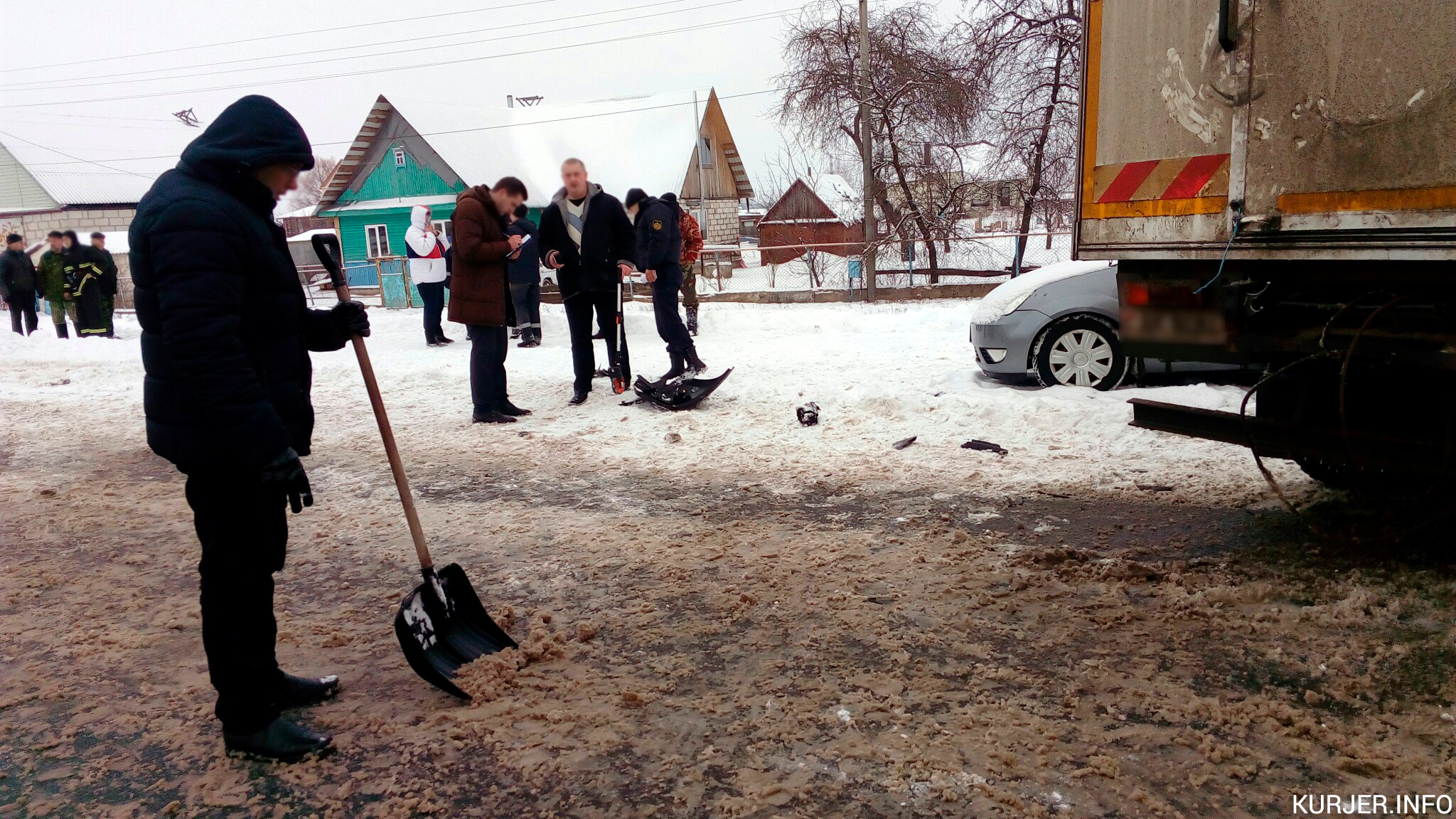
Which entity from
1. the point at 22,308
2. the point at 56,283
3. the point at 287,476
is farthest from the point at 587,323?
the point at 22,308

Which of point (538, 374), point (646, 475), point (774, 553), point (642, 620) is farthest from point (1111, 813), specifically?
point (538, 374)

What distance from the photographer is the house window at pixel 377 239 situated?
1177 inches

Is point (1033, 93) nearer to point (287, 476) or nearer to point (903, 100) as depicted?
point (903, 100)

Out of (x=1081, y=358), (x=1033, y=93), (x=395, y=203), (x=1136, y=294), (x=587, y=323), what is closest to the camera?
(x=1136, y=294)

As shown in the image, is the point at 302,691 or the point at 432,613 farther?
the point at 432,613

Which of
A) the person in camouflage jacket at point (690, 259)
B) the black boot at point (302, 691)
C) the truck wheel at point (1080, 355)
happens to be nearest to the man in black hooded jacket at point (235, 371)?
the black boot at point (302, 691)

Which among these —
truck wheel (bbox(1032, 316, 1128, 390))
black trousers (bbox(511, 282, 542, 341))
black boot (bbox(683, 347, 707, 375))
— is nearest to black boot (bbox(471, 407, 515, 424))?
black boot (bbox(683, 347, 707, 375))

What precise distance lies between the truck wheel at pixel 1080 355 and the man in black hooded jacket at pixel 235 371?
6.07 metres

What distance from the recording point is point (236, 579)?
8.64 feet

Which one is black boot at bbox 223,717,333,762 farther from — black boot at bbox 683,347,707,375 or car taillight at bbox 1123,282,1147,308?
black boot at bbox 683,347,707,375

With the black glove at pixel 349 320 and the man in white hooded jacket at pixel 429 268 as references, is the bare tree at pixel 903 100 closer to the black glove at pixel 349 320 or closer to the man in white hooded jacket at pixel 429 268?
the man in white hooded jacket at pixel 429 268

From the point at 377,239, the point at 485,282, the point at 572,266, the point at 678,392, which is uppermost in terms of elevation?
the point at 377,239

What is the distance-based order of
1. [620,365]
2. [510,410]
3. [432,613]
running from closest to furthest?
[432,613] < [510,410] < [620,365]

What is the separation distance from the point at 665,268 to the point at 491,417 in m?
2.17
